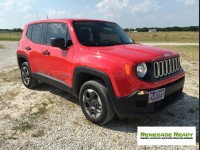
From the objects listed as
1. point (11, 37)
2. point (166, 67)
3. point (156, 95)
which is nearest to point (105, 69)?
point (156, 95)

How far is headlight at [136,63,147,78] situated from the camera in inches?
142

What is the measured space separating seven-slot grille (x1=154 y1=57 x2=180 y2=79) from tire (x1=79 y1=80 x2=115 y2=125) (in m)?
0.87

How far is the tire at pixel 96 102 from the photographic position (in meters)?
3.88

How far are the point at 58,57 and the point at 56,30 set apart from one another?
70 cm

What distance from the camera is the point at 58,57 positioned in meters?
4.83

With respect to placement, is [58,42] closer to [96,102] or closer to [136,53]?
[96,102]

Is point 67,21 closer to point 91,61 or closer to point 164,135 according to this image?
point 91,61

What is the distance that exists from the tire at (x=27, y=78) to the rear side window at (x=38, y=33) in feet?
2.77

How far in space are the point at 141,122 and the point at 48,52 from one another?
243cm

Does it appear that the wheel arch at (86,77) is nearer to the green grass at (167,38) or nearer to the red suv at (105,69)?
the red suv at (105,69)

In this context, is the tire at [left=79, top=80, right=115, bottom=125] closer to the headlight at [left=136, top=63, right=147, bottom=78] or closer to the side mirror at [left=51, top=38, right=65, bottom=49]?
the headlight at [left=136, top=63, right=147, bottom=78]

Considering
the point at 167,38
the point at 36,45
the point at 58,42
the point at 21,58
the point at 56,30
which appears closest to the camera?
the point at 58,42

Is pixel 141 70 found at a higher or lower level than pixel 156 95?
higher

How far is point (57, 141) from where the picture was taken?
3699mm
